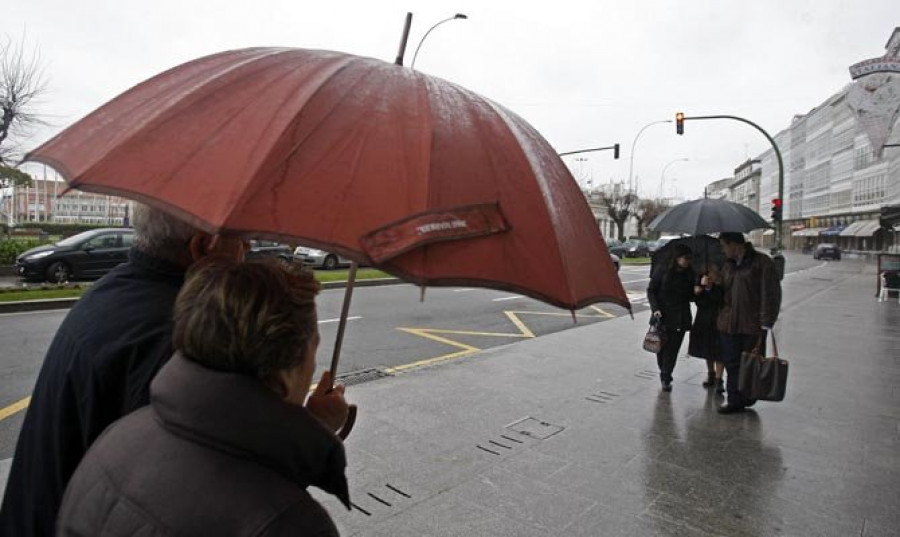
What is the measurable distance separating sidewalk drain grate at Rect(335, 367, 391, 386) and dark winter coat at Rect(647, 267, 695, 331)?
10.3 feet

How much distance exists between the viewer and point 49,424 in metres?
1.35

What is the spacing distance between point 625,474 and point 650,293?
275cm

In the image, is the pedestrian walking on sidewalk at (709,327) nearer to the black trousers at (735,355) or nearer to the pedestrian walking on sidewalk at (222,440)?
the black trousers at (735,355)

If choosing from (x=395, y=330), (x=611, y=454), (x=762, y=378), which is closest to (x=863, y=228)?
(x=395, y=330)

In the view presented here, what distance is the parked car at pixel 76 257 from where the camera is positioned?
14.5m

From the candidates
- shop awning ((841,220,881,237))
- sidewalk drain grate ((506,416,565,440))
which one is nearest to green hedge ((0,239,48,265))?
sidewalk drain grate ((506,416,565,440))

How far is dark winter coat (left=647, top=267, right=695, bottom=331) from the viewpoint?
612 centimetres

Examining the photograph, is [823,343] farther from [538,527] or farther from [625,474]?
[538,527]

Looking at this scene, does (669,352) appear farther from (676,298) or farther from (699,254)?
(699,254)

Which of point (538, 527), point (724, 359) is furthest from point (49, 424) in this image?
point (724, 359)

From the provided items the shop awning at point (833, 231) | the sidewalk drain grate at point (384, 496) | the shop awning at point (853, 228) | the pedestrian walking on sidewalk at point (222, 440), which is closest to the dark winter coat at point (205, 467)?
the pedestrian walking on sidewalk at point (222, 440)

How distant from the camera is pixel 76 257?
14953 mm

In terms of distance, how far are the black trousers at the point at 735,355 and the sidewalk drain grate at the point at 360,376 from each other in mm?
3572

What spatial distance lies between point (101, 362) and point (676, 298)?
19.2 ft
